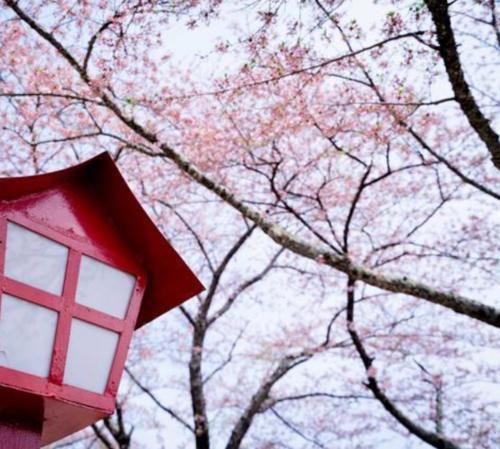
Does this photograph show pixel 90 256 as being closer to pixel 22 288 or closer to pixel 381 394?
pixel 22 288

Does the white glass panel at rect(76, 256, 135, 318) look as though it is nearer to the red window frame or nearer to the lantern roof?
the red window frame

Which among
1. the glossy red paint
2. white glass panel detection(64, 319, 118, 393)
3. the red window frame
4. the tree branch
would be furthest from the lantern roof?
the tree branch

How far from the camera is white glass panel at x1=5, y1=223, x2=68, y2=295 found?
184 centimetres

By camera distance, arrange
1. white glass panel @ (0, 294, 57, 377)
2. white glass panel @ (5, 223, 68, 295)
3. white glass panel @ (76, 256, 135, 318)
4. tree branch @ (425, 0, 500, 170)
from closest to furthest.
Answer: white glass panel @ (0, 294, 57, 377) < white glass panel @ (5, 223, 68, 295) < white glass panel @ (76, 256, 135, 318) < tree branch @ (425, 0, 500, 170)

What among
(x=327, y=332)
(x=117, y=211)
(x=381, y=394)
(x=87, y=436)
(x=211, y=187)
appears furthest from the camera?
(x=87, y=436)

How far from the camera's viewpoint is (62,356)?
185cm

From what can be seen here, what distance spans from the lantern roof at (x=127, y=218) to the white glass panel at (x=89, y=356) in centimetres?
38

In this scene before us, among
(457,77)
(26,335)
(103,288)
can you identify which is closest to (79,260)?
(103,288)

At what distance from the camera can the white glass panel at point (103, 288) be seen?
6.64 ft

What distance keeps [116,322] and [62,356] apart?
0.91ft

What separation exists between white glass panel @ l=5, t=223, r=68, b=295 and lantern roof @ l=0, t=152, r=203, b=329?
0.73ft

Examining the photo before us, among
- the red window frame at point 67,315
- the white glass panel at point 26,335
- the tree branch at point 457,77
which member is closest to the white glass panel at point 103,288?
the red window frame at point 67,315

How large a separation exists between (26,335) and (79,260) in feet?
1.11

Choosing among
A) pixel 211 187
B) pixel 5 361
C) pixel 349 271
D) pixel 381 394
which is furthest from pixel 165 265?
pixel 381 394
